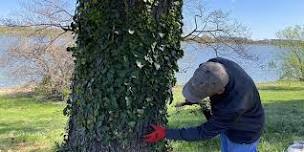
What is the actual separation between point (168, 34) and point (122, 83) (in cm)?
59

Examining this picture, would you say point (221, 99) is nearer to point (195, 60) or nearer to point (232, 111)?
point (232, 111)

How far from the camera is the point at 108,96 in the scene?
3824 mm

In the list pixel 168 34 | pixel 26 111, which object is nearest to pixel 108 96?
pixel 168 34

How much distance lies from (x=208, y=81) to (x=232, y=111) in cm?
31

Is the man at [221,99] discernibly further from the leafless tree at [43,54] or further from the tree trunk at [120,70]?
the leafless tree at [43,54]

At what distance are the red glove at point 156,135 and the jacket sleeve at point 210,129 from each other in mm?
95

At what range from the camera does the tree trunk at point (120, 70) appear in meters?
3.82

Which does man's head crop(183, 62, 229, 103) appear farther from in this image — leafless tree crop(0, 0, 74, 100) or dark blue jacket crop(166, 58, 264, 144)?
leafless tree crop(0, 0, 74, 100)

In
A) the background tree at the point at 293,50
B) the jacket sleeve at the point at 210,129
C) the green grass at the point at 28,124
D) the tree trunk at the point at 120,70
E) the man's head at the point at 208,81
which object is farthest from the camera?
the background tree at the point at 293,50

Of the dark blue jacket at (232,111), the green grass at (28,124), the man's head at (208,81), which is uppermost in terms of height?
the man's head at (208,81)

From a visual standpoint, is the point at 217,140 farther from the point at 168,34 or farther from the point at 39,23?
the point at 39,23

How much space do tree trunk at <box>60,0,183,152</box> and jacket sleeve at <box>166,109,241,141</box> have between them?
36 cm

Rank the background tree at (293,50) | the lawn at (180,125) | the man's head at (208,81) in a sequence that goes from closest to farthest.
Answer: the man's head at (208,81) < the lawn at (180,125) < the background tree at (293,50)

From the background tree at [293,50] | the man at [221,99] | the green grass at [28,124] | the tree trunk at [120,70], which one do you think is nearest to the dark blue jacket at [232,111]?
the man at [221,99]
